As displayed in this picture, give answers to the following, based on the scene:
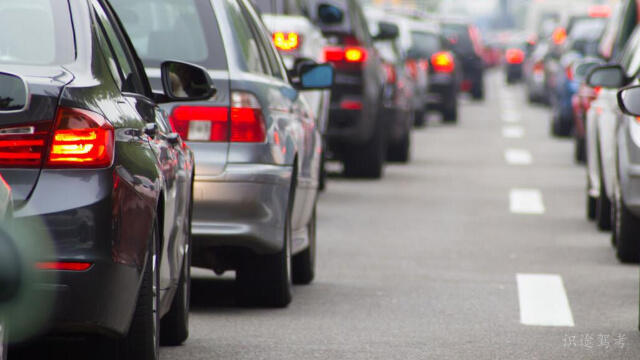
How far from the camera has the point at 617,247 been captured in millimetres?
11500

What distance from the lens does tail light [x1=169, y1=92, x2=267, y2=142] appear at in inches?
328

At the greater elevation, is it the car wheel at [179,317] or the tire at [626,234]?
the car wheel at [179,317]

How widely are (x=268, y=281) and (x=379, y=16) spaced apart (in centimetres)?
1795

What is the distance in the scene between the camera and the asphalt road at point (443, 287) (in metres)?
7.75

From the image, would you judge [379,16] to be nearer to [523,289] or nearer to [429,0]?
[523,289]

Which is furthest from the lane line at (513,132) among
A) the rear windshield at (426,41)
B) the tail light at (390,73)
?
the tail light at (390,73)

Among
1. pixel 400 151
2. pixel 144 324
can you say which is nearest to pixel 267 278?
pixel 144 324

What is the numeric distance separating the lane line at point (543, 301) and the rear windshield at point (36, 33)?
3.55 meters

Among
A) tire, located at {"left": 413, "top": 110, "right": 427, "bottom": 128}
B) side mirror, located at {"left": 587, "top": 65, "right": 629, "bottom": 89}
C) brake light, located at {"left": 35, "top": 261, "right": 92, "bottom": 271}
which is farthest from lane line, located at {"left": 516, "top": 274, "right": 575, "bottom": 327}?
tire, located at {"left": 413, "top": 110, "right": 427, "bottom": 128}

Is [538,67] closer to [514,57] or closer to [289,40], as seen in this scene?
[514,57]

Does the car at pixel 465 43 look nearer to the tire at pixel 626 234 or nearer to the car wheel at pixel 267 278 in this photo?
the tire at pixel 626 234

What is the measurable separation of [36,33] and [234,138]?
271 cm

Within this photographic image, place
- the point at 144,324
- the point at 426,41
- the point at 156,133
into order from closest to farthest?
the point at 144,324 < the point at 156,133 < the point at 426,41

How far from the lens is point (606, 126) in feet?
41.4
